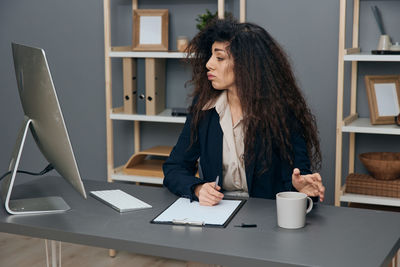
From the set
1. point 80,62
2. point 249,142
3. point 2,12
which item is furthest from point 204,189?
point 2,12

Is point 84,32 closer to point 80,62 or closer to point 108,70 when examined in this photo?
point 80,62

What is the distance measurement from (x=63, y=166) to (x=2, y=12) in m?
2.65

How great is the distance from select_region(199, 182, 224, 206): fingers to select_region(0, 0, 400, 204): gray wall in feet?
4.95

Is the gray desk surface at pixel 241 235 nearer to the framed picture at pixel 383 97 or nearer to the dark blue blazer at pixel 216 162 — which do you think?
the dark blue blazer at pixel 216 162

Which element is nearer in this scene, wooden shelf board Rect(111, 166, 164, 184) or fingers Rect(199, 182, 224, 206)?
fingers Rect(199, 182, 224, 206)

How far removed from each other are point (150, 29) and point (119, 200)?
1698 mm

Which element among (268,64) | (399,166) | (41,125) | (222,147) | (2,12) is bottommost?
(399,166)

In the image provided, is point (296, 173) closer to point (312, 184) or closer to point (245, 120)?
point (312, 184)

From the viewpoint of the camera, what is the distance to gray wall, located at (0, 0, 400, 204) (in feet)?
9.65

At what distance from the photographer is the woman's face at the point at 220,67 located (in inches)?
75.2

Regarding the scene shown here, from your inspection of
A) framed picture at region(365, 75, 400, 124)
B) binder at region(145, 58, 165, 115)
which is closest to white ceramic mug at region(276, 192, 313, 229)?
framed picture at region(365, 75, 400, 124)

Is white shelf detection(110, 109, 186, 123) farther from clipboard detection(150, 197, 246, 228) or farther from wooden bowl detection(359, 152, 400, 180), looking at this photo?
clipboard detection(150, 197, 246, 228)

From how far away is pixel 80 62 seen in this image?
11.8 ft

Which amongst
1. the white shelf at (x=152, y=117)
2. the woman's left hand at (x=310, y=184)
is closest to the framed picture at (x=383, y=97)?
the white shelf at (x=152, y=117)
